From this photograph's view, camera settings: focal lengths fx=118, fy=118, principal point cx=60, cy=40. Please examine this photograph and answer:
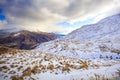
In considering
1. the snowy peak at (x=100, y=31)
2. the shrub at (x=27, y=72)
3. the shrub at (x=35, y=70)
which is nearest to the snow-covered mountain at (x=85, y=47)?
the shrub at (x=35, y=70)

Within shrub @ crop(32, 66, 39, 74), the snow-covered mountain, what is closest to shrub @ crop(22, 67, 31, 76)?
shrub @ crop(32, 66, 39, 74)

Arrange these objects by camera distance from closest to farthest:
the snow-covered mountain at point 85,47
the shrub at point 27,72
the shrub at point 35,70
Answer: the shrub at point 27,72
the shrub at point 35,70
the snow-covered mountain at point 85,47

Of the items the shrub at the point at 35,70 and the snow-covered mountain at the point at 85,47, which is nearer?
the shrub at the point at 35,70

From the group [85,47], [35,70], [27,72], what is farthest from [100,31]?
[27,72]

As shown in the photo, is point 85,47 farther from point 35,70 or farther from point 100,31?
point 100,31

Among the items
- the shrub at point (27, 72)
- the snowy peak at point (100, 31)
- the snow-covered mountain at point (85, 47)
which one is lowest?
the shrub at point (27, 72)

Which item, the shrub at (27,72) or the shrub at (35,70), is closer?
the shrub at (27,72)

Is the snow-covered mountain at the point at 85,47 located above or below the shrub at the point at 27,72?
above

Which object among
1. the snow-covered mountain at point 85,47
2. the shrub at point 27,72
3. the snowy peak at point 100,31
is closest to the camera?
the shrub at point 27,72

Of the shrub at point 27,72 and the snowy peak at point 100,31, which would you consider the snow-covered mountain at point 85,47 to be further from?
the snowy peak at point 100,31

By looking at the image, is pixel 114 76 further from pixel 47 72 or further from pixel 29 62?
pixel 29 62

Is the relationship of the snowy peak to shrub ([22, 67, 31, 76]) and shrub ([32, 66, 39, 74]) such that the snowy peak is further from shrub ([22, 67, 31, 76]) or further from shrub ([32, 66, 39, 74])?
shrub ([22, 67, 31, 76])

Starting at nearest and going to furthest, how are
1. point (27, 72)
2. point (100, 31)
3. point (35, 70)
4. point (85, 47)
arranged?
point (27, 72) → point (35, 70) → point (85, 47) → point (100, 31)

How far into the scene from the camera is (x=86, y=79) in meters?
16.0
